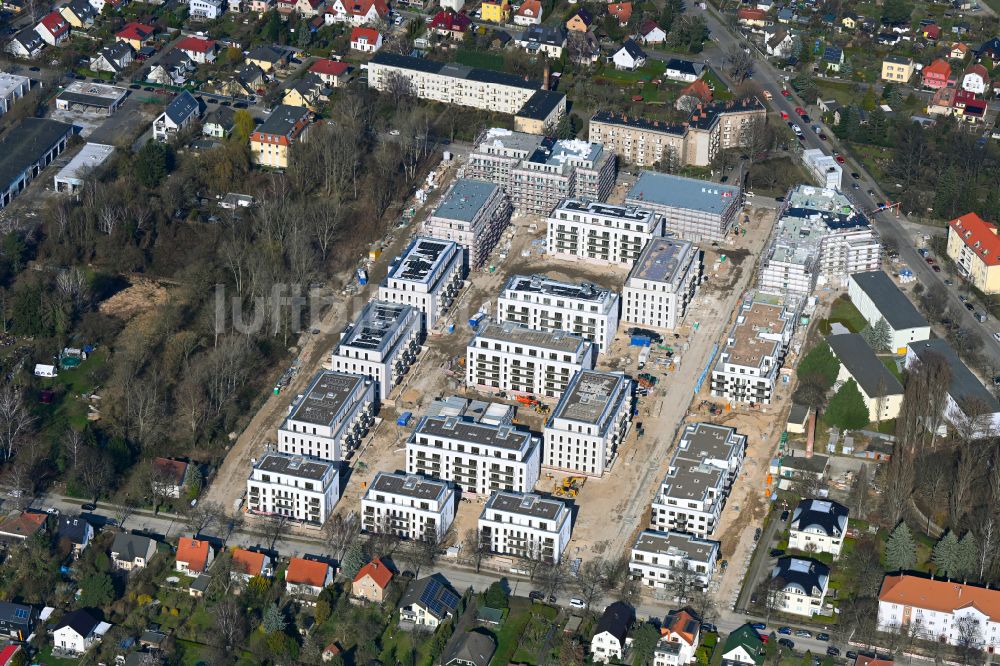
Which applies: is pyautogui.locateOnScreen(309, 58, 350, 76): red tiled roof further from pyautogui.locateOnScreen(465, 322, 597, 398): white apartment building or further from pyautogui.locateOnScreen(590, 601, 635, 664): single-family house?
pyautogui.locateOnScreen(590, 601, 635, 664): single-family house

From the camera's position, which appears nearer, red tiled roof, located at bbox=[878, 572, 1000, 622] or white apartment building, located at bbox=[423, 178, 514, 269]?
red tiled roof, located at bbox=[878, 572, 1000, 622]

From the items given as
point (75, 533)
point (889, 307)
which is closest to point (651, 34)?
point (889, 307)

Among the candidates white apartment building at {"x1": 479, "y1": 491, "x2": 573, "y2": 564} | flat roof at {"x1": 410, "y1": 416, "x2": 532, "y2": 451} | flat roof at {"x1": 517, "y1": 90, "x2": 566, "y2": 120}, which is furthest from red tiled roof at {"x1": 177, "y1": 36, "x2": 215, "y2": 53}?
white apartment building at {"x1": 479, "y1": 491, "x2": 573, "y2": 564}

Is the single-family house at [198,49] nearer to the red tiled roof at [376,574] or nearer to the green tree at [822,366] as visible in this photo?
the green tree at [822,366]

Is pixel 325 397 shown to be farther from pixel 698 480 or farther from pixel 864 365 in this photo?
pixel 864 365

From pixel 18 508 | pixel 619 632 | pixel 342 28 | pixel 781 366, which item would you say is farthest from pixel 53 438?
pixel 342 28

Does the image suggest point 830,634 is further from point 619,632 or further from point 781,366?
point 781,366
